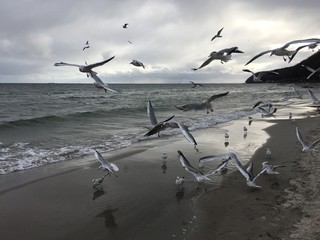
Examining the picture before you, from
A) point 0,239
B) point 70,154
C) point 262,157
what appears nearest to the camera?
point 0,239

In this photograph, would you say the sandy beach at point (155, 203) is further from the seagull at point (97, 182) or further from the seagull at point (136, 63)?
the seagull at point (136, 63)

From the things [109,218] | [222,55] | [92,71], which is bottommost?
[109,218]

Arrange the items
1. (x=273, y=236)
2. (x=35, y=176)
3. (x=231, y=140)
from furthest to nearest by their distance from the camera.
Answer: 1. (x=231, y=140)
2. (x=35, y=176)
3. (x=273, y=236)

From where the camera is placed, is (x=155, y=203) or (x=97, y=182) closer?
(x=155, y=203)

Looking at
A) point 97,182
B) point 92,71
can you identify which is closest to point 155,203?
point 97,182

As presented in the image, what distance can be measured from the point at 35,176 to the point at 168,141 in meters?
6.33

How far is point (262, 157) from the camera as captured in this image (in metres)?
11.4

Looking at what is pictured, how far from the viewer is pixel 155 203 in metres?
7.52

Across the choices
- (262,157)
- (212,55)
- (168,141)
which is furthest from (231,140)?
(212,55)

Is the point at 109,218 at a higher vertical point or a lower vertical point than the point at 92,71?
lower

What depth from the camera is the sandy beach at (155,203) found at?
6152 mm

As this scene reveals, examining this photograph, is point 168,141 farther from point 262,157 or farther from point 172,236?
point 172,236

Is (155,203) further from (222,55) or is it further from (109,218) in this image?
(222,55)

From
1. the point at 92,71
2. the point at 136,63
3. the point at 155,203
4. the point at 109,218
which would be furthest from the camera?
the point at 136,63
